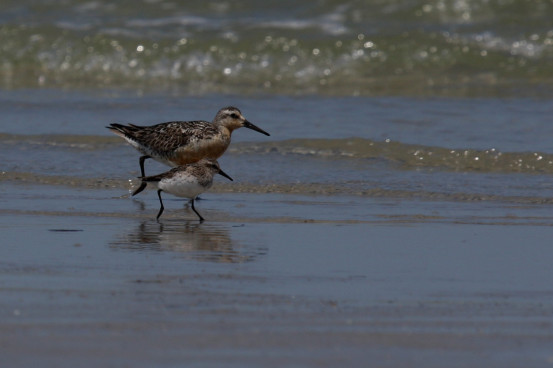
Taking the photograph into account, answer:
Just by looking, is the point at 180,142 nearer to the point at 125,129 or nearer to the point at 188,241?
the point at 125,129

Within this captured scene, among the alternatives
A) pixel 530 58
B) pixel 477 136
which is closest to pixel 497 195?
pixel 477 136

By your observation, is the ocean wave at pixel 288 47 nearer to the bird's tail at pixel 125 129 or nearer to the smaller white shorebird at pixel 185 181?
the bird's tail at pixel 125 129

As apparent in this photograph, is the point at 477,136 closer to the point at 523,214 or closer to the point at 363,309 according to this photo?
the point at 523,214

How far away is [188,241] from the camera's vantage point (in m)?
6.93

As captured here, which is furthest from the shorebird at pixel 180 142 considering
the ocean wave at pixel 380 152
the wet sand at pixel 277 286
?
the wet sand at pixel 277 286

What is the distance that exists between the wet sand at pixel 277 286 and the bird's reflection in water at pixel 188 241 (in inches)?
0.7

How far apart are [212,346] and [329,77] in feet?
42.3

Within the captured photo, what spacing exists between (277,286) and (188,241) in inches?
63.0

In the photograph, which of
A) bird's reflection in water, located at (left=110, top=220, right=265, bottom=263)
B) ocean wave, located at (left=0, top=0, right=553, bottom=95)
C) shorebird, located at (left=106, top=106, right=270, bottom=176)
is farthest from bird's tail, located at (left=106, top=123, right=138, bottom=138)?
ocean wave, located at (left=0, top=0, right=553, bottom=95)

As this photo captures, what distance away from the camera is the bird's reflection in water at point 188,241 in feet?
21.0

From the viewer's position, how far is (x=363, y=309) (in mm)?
4938

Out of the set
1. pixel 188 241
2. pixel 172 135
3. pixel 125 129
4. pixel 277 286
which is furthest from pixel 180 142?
pixel 277 286

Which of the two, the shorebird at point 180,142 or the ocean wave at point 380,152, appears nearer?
the shorebird at point 180,142

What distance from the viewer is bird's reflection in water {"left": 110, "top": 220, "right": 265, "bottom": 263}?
252 inches
